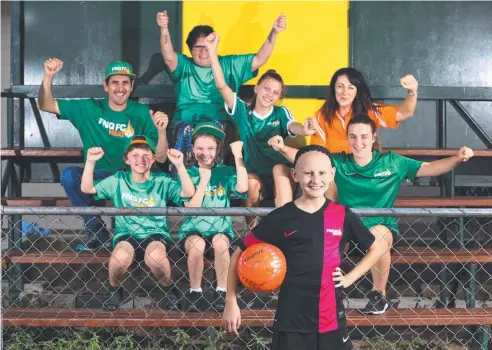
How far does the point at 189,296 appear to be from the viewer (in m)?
5.74

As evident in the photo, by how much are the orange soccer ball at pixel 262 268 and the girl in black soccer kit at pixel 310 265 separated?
0.09 meters

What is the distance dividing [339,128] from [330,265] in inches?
91.9

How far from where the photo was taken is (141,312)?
575 cm

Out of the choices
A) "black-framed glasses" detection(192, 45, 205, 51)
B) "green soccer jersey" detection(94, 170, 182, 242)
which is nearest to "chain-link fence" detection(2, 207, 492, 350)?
"green soccer jersey" detection(94, 170, 182, 242)

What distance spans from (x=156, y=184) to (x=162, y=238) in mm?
420

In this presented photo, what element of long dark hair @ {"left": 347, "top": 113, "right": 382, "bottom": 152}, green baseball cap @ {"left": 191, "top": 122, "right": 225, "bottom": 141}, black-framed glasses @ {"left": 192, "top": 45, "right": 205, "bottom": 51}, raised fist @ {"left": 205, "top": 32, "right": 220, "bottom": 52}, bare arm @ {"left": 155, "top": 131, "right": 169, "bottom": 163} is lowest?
bare arm @ {"left": 155, "top": 131, "right": 169, "bottom": 163}

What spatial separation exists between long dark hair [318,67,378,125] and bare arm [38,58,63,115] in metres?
2.18

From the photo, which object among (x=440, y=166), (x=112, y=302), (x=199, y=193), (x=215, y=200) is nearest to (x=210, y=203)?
(x=215, y=200)

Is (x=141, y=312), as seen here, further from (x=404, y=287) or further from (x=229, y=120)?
(x=404, y=287)

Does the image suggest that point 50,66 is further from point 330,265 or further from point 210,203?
point 330,265

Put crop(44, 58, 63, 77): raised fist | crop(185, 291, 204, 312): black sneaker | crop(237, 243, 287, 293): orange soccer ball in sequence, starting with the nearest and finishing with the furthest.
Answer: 1. crop(237, 243, 287, 293): orange soccer ball
2. crop(185, 291, 204, 312): black sneaker
3. crop(44, 58, 63, 77): raised fist

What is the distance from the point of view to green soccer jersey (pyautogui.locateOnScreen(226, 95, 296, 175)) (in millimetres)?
6480

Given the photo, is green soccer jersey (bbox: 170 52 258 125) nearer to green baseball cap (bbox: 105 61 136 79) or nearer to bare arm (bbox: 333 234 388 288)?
green baseball cap (bbox: 105 61 136 79)

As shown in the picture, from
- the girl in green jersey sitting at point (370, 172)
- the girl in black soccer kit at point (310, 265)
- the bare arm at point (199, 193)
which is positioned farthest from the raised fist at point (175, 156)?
the girl in black soccer kit at point (310, 265)
